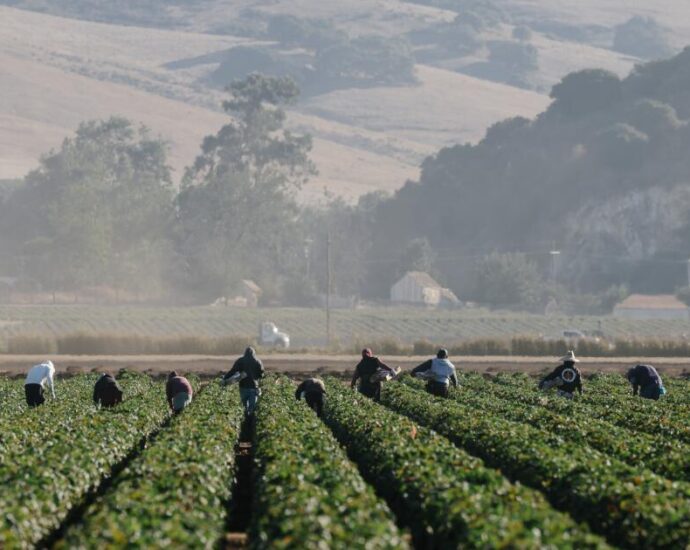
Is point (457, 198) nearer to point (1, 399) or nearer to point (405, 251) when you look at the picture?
point (405, 251)

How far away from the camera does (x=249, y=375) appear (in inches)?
1421

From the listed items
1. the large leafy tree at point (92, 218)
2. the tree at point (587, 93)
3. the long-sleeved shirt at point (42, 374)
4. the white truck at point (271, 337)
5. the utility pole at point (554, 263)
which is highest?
the tree at point (587, 93)

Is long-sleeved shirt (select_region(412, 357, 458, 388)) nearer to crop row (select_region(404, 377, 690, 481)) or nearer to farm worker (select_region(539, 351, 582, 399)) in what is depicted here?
farm worker (select_region(539, 351, 582, 399))

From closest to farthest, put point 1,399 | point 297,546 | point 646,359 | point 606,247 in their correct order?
point 297,546, point 1,399, point 646,359, point 606,247

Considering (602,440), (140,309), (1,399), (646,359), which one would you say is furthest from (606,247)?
(602,440)

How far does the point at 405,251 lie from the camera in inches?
6260

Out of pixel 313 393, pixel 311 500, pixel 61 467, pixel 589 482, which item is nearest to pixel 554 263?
pixel 313 393

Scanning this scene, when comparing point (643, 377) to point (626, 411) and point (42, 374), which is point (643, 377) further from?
point (42, 374)

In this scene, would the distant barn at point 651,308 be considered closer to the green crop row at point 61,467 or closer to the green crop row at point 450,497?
the green crop row at point 61,467

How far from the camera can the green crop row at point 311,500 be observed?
16125 millimetres

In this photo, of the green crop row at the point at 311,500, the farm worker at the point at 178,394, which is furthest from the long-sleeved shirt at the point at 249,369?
the green crop row at the point at 311,500

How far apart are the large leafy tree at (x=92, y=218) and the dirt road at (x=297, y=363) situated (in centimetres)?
6439

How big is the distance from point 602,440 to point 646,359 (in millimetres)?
52770

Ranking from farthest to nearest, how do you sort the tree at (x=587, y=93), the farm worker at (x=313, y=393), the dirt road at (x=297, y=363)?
the tree at (x=587, y=93), the dirt road at (x=297, y=363), the farm worker at (x=313, y=393)
